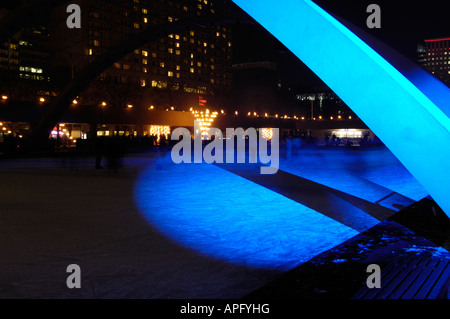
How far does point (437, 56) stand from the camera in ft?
547

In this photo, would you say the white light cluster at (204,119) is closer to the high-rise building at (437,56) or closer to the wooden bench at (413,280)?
the wooden bench at (413,280)

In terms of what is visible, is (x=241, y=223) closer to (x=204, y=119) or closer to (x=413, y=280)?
(x=413, y=280)

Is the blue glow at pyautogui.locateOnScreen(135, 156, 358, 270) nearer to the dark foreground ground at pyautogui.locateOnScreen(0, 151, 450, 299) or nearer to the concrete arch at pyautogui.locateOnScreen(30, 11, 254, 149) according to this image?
the dark foreground ground at pyautogui.locateOnScreen(0, 151, 450, 299)

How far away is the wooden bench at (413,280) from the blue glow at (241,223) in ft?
3.24

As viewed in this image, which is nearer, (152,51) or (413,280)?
(413,280)

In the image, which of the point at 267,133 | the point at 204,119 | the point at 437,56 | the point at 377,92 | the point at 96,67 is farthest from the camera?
the point at 437,56

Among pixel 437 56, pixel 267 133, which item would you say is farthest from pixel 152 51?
pixel 437 56

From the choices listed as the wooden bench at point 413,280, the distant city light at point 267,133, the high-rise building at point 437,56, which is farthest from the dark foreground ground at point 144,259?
the high-rise building at point 437,56

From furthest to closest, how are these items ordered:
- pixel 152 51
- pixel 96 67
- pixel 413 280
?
pixel 152 51 < pixel 96 67 < pixel 413 280

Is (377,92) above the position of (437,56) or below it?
below

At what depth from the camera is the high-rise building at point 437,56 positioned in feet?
524

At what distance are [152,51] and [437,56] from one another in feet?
408

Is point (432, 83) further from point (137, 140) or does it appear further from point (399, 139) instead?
point (137, 140)

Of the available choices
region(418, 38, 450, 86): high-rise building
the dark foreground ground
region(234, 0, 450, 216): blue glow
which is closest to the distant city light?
the dark foreground ground
